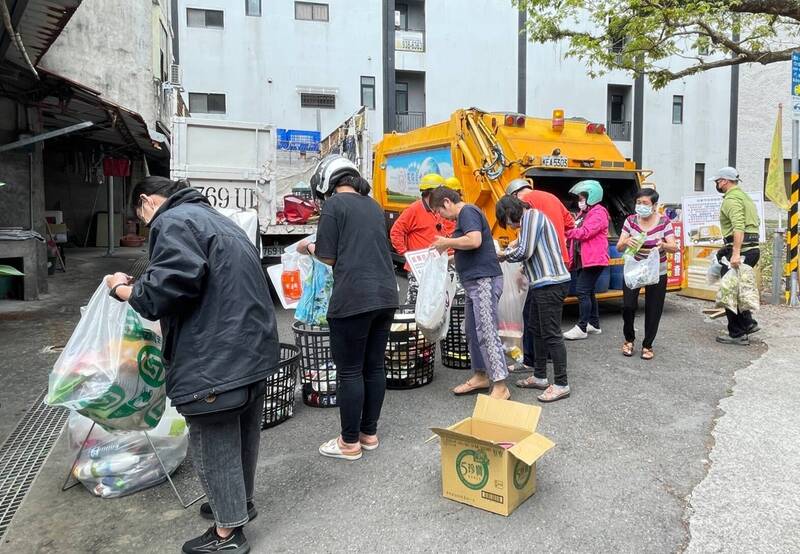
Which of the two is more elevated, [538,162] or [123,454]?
[538,162]

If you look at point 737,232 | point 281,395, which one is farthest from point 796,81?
point 281,395

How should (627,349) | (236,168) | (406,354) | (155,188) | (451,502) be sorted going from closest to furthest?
1. (155,188)
2. (451,502)
3. (406,354)
4. (627,349)
5. (236,168)

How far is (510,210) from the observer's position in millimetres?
4645

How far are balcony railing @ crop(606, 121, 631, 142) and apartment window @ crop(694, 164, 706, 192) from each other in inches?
138

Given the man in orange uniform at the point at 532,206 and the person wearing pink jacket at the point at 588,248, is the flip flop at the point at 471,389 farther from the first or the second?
the person wearing pink jacket at the point at 588,248

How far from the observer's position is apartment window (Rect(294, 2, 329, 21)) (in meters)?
21.1

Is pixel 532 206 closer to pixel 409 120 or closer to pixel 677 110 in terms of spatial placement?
pixel 409 120

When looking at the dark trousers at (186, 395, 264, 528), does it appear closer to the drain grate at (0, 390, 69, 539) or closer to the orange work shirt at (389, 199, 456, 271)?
the drain grate at (0, 390, 69, 539)

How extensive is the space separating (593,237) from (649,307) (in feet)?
3.87

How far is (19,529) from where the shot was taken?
283 centimetres

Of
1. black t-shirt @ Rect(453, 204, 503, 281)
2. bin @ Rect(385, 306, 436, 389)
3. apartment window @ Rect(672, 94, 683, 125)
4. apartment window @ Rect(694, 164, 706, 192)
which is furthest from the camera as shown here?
apartment window @ Rect(694, 164, 706, 192)

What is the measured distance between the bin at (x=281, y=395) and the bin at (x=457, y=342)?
63.0 inches

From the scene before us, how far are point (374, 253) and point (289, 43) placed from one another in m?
19.6

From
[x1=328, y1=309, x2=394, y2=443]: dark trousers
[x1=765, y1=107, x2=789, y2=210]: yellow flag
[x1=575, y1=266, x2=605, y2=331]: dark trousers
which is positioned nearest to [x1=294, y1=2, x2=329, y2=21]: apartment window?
[x1=765, y1=107, x2=789, y2=210]: yellow flag
